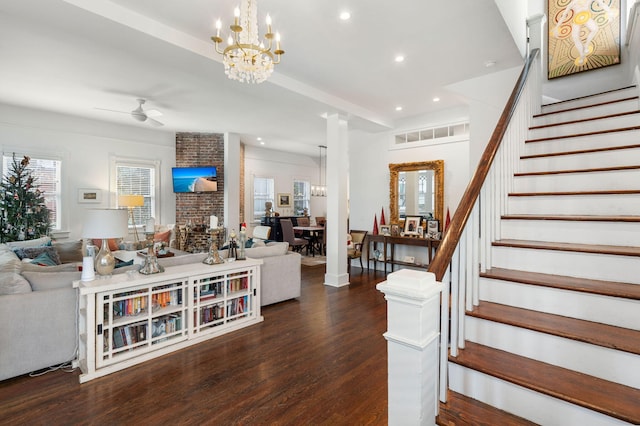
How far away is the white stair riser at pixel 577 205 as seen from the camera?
6.60 ft

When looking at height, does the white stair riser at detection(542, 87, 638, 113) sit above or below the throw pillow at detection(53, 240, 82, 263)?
above

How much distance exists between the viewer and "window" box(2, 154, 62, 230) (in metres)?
5.54

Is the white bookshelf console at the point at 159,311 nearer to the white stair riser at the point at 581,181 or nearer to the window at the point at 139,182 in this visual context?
the white stair riser at the point at 581,181

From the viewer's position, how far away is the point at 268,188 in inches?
370

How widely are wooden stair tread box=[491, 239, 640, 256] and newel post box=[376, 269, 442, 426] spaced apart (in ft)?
3.47

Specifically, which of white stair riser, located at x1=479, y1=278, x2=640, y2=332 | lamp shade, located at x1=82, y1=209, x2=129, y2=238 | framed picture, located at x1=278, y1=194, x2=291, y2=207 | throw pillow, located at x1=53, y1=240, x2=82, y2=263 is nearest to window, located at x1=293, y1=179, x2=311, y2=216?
framed picture, located at x1=278, y1=194, x2=291, y2=207

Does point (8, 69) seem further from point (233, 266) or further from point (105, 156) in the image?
point (233, 266)

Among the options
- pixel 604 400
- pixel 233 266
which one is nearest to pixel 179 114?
pixel 233 266

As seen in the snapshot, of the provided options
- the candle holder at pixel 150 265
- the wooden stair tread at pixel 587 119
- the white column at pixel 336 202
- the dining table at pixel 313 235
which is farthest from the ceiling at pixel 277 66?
the dining table at pixel 313 235

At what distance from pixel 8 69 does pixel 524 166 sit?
599 centimetres

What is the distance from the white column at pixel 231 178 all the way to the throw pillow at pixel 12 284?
473 cm

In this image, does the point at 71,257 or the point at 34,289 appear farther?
the point at 71,257

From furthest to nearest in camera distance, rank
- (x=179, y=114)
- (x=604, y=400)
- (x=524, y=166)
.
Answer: (x=179, y=114), (x=524, y=166), (x=604, y=400)

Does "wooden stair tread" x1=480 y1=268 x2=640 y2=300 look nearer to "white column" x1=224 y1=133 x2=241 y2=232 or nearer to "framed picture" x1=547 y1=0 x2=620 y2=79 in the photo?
"framed picture" x1=547 y1=0 x2=620 y2=79
